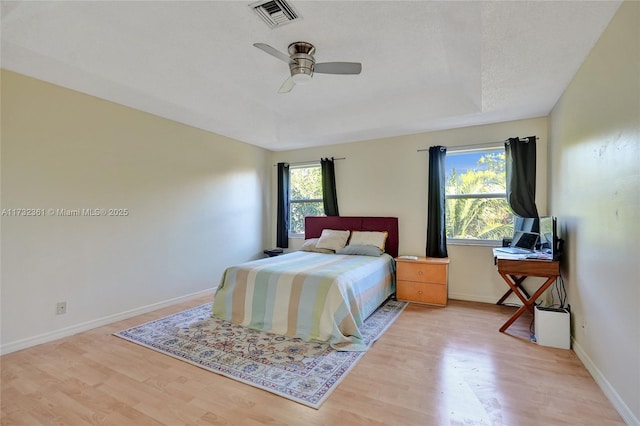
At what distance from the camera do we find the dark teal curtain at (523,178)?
143 inches

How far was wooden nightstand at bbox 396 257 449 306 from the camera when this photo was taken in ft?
12.4

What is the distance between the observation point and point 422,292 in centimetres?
388

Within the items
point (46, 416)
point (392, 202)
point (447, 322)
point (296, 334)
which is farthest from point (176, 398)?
point (392, 202)

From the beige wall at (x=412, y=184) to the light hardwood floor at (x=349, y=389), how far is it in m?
1.32

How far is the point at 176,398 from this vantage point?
191cm

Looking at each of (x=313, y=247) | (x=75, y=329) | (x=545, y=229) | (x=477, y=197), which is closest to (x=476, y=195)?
(x=477, y=197)

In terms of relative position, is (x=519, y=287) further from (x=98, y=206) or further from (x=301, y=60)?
(x=98, y=206)

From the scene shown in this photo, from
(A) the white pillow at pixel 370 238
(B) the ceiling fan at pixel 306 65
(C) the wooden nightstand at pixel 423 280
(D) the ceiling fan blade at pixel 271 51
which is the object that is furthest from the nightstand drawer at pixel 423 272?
(D) the ceiling fan blade at pixel 271 51

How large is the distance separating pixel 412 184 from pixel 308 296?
2.48 metres

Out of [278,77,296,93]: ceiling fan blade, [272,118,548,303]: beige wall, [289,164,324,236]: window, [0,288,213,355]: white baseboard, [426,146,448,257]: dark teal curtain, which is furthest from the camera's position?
[289,164,324,236]: window

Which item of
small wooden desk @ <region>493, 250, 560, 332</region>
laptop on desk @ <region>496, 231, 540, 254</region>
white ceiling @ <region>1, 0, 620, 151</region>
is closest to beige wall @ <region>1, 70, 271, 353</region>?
white ceiling @ <region>1, 0, 620, 151</region>

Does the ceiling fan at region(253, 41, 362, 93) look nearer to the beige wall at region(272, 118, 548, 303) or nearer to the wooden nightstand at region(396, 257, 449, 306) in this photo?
the beige wall at region(272, 118, 548, 303)

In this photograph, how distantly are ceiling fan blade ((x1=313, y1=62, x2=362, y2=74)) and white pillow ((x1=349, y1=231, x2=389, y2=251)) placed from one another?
8.14 ft

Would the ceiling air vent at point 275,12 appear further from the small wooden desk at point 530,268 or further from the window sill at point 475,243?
the window sill at point 475,243
